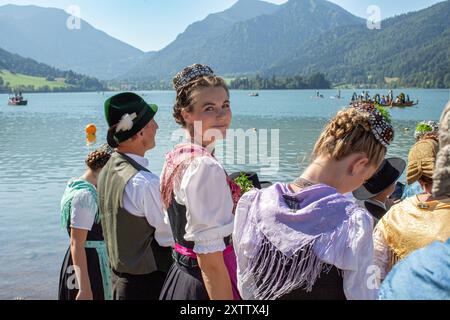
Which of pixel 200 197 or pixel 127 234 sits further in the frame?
pixel 127 234

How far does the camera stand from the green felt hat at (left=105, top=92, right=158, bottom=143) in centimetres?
330

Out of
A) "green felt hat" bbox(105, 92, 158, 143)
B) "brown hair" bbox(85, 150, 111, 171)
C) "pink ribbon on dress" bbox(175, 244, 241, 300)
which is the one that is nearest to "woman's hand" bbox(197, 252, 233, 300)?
"pink ribbon on dress" bbox(175, 244, 241, 300)

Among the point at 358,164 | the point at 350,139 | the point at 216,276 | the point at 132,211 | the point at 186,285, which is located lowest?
the point at 186,285

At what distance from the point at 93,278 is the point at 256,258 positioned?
7.86 ft

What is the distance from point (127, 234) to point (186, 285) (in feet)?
1.94

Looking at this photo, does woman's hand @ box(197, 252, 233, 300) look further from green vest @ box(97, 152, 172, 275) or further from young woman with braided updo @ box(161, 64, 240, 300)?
green vest @ box(97, 152, 172, 275)

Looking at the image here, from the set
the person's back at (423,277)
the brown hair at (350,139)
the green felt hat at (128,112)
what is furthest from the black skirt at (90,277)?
the person's back at (423,277)

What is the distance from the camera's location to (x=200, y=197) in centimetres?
235

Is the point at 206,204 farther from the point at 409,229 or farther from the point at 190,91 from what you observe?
the point at 409,229

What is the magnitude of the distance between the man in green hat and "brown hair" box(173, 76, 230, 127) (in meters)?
0.46

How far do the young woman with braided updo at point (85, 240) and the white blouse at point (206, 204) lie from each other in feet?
5.52

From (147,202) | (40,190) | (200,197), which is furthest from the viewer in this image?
(40,190)

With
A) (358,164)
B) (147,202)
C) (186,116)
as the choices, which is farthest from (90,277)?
(358,164)

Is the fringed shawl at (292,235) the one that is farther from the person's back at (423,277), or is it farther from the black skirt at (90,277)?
the black skirt at (90,277)
